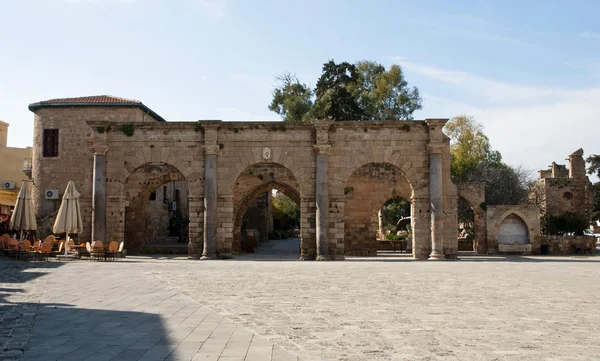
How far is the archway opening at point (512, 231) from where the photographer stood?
28484mm

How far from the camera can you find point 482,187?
2883 centimetres

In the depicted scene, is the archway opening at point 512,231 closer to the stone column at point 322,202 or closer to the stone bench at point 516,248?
the stone bench at point 516,248

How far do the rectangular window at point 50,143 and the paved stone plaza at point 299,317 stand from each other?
17.9m

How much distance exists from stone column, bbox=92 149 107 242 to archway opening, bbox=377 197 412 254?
14962 millimetres

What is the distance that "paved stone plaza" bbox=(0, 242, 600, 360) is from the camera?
21.2 feet

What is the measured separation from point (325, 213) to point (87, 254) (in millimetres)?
9257

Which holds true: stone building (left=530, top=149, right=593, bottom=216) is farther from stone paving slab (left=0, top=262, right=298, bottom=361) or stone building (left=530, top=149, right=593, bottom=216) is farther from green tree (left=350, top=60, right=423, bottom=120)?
stone paving slab (left=0, top=262, right=298, bottom=361)

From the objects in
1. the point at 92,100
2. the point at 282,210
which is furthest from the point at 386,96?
the point at 92,100

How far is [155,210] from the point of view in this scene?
109 ft

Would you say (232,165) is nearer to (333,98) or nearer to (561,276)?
(561,276)

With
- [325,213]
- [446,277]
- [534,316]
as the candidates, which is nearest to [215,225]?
[325,213]

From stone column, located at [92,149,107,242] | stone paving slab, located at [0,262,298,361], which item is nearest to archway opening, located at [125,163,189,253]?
stone column, located at [92,149,107,242]

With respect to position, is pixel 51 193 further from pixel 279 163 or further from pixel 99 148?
pixel 279 163

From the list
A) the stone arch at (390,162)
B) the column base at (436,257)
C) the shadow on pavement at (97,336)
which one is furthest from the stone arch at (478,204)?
the shadow on pavement at (97,336)
